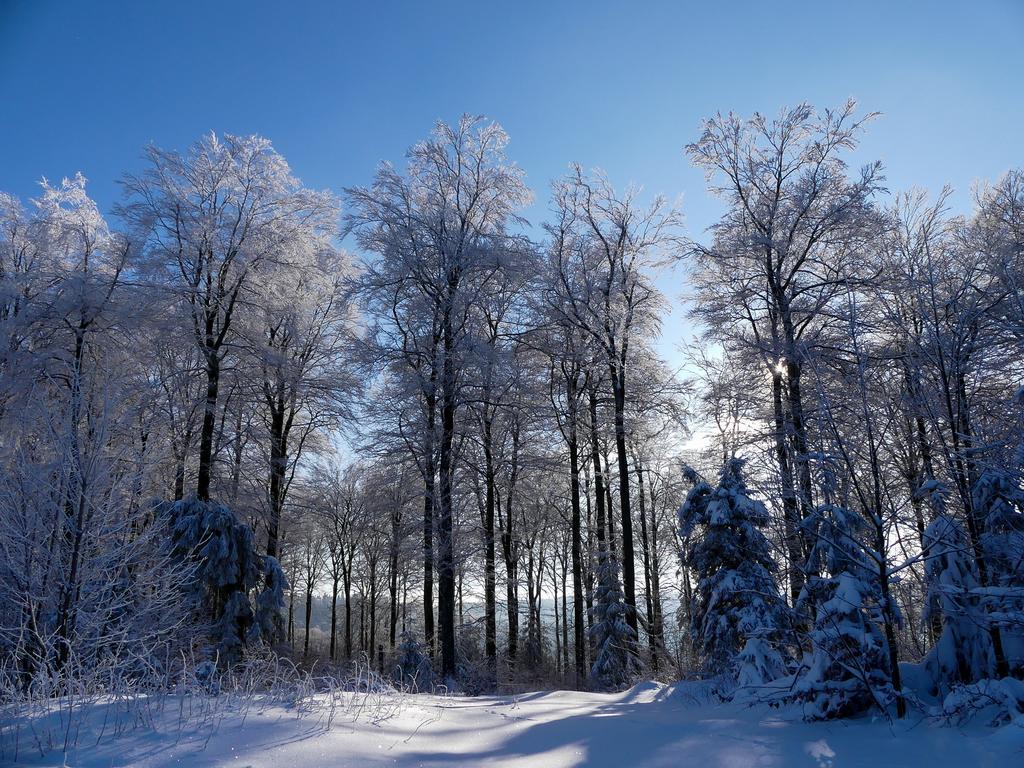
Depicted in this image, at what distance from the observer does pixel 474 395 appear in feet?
50.6

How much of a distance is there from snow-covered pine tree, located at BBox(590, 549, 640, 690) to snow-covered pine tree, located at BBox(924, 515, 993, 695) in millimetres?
8321

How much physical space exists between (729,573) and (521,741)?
5759 millimetres

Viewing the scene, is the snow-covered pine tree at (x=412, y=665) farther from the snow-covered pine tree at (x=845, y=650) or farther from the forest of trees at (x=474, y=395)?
the snow-covered pine tree at (x=845, y=650)

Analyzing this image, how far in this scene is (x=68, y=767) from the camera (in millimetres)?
3564

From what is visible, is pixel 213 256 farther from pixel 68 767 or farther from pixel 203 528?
pixel 68 767

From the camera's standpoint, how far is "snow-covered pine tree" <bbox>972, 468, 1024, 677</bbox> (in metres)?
5.92

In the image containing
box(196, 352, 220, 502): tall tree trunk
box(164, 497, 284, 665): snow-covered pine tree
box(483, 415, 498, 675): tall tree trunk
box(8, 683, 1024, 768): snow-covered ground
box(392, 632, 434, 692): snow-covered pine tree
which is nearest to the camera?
box(8, 683, 1024, 768): snow-covered ground

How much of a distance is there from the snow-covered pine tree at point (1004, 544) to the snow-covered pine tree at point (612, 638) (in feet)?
29.2

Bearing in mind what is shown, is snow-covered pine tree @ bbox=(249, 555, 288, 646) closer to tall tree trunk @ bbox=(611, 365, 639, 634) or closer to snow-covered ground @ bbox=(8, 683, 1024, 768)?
tall tree trunk @ bbox=(611, 365, 639, 634)

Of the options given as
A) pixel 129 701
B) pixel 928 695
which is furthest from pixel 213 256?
pixel 928 695

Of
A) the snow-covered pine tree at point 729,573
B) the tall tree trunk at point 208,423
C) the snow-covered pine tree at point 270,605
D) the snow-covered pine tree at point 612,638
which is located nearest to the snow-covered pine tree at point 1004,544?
Answer: the snow-covered pine tree at point 729,573

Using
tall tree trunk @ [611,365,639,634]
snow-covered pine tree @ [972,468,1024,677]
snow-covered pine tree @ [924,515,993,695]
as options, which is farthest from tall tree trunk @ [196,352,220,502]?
snow-covered pine tree @ [972,468,1024,677]

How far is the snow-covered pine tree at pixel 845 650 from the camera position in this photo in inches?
235

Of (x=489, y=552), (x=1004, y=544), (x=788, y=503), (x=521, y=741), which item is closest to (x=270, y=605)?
(x=489, y=552)
